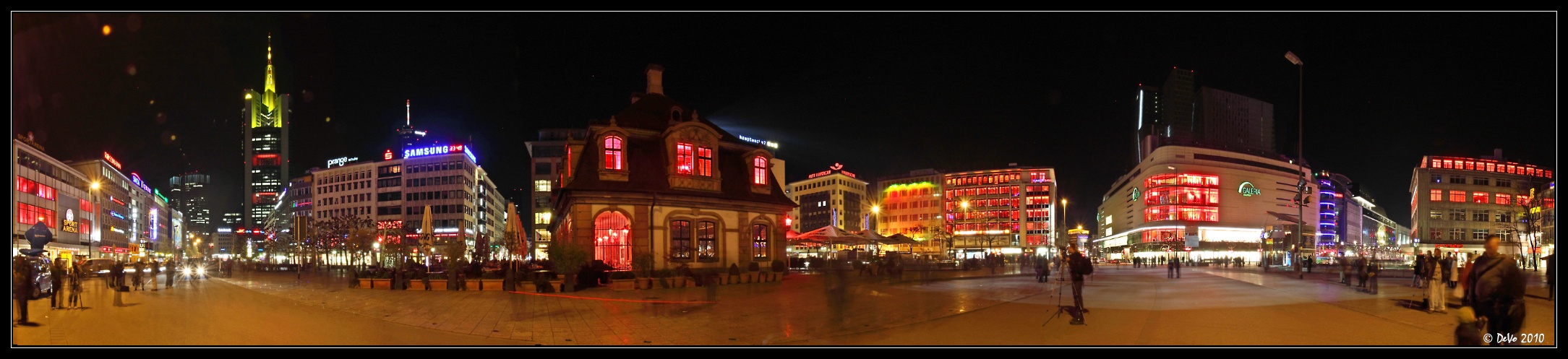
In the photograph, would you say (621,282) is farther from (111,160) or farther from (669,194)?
(111,160)

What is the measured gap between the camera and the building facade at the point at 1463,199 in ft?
340

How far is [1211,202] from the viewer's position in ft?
453

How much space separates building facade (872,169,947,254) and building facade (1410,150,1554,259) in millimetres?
81306

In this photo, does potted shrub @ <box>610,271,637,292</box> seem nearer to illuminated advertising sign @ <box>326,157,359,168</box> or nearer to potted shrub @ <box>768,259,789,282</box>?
potted shrub @ <box>768,259,789,282</box>

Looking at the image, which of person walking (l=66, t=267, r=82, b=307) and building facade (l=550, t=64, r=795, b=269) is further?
building facade (l=550, t=64, r=795, b=269)

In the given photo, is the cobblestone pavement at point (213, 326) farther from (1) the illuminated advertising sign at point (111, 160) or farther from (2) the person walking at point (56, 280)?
(1) the illuminated advertising sign at point (111, 160)

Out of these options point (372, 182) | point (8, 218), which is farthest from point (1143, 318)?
point (372, 182)

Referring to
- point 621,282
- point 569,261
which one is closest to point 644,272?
point 621,282

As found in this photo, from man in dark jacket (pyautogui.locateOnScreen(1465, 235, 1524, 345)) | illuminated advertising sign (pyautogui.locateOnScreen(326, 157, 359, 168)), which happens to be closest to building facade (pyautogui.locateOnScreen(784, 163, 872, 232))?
illuminated advertising sign (pyautogui.locateOnScreen(326, 157, 359, 168))

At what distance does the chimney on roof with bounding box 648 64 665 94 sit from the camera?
38594 millimetres

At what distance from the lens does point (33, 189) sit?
65.7 metres

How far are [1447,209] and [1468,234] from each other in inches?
167

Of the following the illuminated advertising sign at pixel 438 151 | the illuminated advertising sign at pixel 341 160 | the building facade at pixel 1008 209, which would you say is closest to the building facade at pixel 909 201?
the building facade at pixel 1008 209

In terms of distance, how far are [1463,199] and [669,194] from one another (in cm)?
12007
